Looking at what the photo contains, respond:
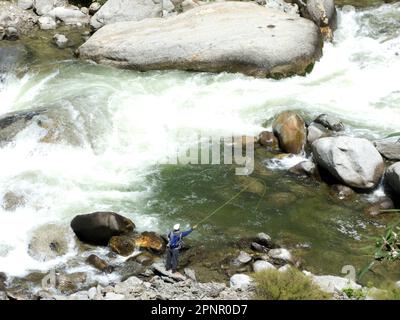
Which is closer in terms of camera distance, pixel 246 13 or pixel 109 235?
pixel 109 235

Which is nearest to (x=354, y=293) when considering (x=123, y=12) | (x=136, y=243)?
(x=136, y=243)

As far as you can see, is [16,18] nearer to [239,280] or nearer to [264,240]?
[264,240]

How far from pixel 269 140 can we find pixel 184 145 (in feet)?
6.47

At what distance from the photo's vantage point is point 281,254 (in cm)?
970

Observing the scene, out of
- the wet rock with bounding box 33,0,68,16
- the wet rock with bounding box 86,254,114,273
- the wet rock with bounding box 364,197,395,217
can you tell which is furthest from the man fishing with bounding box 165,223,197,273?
the wet rock with bounding box 33,0,68,16

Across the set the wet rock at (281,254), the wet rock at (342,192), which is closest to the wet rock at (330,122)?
the wet rock at (342,192)

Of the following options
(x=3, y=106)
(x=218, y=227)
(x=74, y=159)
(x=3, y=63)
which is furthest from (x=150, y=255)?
(x=3, y=63)

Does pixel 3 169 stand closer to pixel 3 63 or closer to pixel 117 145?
pixel 117 145

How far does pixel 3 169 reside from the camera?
38.8 ft

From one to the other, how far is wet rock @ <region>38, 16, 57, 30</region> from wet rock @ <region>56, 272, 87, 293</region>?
11.9m

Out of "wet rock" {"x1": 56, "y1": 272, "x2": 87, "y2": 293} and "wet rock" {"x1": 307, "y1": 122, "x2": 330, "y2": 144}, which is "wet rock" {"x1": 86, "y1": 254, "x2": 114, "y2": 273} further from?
"wet rock" {"x1": 307, "y1": 122, "x2": 330, "y2": 144}

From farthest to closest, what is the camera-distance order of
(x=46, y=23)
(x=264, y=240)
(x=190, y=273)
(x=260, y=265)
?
(x=46, y=23) < (x=264, y=240) < (x=260, y=265) < (x=190, y=273)

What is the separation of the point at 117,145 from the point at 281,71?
525 cm

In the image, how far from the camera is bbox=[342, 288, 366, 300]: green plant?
7.60 metres
